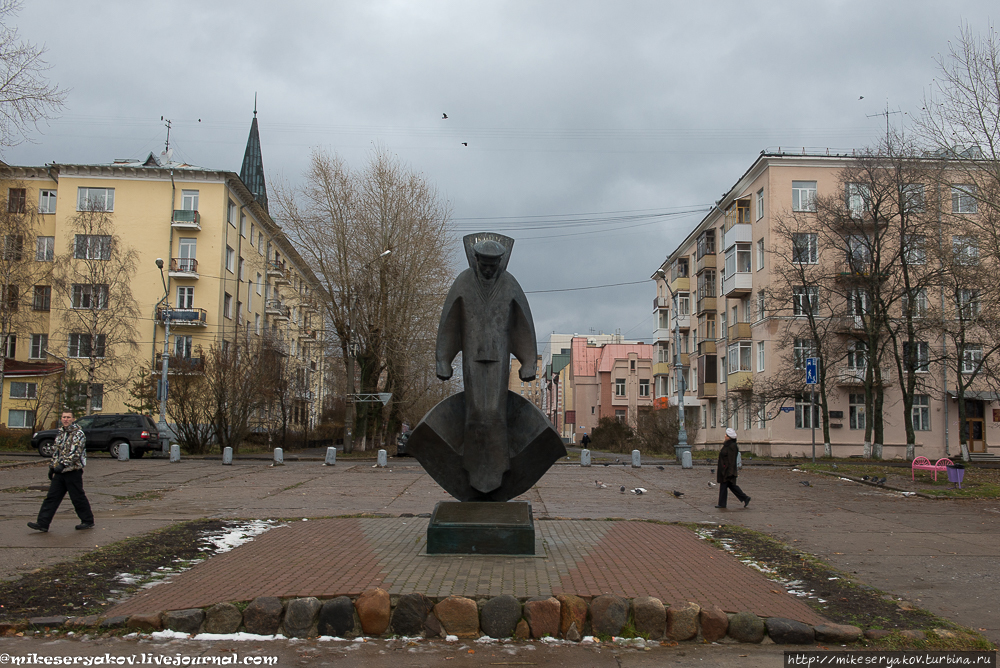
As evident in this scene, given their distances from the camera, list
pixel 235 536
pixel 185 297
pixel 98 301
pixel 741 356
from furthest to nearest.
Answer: pixel 185 297
pixel 741 356
pixel 98 301
pixel 235 536

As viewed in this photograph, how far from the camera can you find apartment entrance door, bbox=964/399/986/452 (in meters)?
42.3

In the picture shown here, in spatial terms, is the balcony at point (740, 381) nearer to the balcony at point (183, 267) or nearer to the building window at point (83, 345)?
the balcony at point (183, 267)

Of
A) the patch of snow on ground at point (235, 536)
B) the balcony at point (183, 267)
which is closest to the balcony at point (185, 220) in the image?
the balcony at point (183, 267)

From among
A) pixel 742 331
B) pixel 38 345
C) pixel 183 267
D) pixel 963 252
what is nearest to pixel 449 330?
pixel 963 252

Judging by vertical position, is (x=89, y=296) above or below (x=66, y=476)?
above

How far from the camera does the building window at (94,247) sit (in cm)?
3959

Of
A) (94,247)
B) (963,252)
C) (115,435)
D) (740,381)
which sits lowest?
(115,435)

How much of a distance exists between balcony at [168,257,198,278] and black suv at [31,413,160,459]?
724 inches

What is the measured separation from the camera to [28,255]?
3481 cm

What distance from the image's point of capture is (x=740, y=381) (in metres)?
45.2

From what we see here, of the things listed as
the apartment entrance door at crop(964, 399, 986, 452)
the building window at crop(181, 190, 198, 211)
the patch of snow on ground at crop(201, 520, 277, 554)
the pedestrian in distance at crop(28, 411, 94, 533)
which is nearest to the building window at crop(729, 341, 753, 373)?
the apartment entrance door at crop(964, 399, 986, 452)

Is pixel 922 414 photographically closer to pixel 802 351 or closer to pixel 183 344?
pixel 802 351

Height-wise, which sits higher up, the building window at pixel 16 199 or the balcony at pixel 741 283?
the building window at pixel 16 199

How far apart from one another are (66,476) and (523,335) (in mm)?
6592
